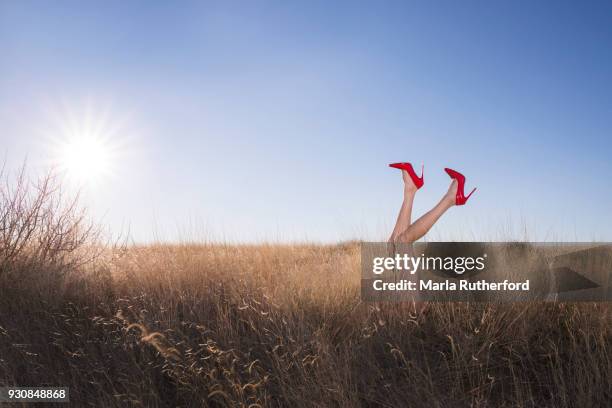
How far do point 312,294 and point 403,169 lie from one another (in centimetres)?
209

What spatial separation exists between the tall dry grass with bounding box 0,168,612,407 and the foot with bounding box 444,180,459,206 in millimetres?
1609

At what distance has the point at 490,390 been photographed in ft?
8.97

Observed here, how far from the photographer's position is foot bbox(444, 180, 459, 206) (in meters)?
4.91

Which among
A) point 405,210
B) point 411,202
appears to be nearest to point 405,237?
point 405,210

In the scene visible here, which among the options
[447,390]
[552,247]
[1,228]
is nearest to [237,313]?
[447,390]

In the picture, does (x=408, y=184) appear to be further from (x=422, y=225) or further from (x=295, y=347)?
(x=295, y=347)

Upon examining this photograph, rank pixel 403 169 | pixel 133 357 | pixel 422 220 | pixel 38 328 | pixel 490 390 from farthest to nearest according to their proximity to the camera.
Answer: pixel 403 169 < pixel 422 220 < pixel 38 328 < pixel 133 357 < pixel 490 390

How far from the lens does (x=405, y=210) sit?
15.6ft

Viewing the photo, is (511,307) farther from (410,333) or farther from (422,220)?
(422,220)

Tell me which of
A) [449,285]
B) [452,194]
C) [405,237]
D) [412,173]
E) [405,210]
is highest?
[412,173]

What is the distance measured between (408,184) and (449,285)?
5.07ft

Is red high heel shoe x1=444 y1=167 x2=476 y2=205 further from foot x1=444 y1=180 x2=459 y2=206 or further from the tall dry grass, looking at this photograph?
the tall dry grass

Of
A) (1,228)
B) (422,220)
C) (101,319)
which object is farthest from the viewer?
(1,228)

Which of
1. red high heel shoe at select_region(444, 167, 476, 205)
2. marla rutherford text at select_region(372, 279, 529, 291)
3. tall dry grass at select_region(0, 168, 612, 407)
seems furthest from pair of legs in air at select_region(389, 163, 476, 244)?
tall dry grass at select_region(0, 168, 612, 407)
